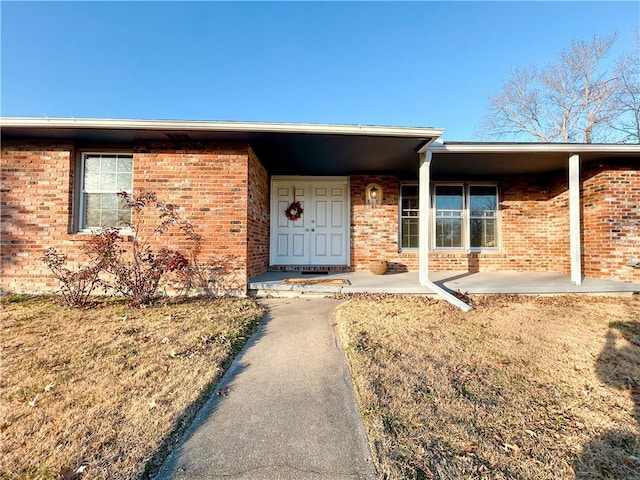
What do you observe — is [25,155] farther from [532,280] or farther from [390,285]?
[532,280]

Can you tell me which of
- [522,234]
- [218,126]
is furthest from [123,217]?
[522,234]

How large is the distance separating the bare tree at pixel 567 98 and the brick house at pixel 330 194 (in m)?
10.7

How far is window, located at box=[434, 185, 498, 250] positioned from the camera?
23.2 ft

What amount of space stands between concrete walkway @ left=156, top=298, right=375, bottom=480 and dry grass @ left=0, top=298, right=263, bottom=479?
15 cm

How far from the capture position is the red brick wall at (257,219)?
16.4 ft

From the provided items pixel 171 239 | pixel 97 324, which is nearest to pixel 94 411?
pixel 97 324

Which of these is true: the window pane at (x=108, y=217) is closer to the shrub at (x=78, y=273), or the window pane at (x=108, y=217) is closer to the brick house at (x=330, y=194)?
the brick house at (x=330, y=194)

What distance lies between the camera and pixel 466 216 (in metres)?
7.09

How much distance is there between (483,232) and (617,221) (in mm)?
2376

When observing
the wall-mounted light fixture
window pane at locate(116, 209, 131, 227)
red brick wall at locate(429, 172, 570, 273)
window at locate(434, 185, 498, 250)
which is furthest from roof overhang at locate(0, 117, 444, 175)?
red brick wall at locate(429, 172, 570, 273)

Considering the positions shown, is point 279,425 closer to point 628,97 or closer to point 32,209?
point 32,209

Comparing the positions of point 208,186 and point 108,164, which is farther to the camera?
point 108,164

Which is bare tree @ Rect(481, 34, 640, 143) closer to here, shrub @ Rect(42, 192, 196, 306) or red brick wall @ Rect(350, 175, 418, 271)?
red brick wall @ Rect(350, 175, 418, 271)

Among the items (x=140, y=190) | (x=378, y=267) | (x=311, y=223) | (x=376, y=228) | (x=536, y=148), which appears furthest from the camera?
→ (x=311, y=223)
